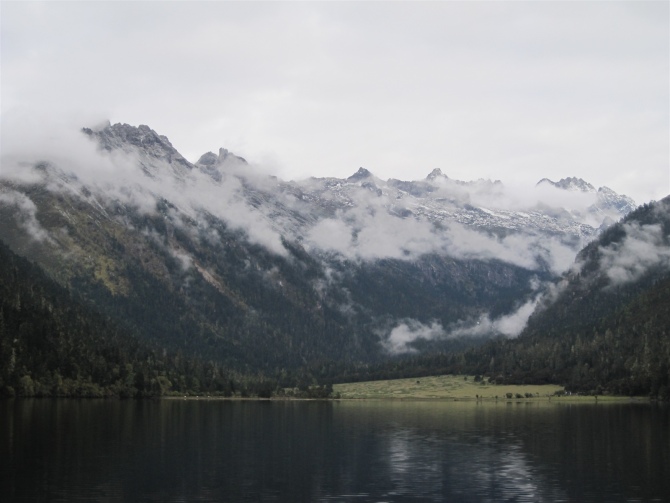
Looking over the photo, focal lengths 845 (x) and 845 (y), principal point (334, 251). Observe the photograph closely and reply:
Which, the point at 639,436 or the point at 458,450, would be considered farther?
the point at 639,436

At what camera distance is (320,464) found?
129000 millimetres

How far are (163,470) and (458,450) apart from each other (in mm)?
55365

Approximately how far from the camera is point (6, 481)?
101 metres

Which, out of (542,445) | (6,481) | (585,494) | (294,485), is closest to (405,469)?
(294,485)

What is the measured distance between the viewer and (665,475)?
4471 inches

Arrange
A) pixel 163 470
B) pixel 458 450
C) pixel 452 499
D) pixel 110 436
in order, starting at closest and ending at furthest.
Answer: pixel 452 499 < pixel 163 470 < pixel 458 450 < pixel 110 436

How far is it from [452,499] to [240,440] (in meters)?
73.8

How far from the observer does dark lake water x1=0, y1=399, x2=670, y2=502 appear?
328ft

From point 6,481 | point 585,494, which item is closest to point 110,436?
point 6,481

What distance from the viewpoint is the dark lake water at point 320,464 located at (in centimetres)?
10006

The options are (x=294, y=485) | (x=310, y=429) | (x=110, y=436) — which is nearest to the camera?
(x=294, y=485)

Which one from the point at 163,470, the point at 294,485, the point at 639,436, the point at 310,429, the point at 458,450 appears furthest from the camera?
the point at 310,429

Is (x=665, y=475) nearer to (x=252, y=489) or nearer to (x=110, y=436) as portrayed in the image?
(x=252, y=489)

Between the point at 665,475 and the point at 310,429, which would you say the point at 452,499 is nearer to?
the point at 665,475
